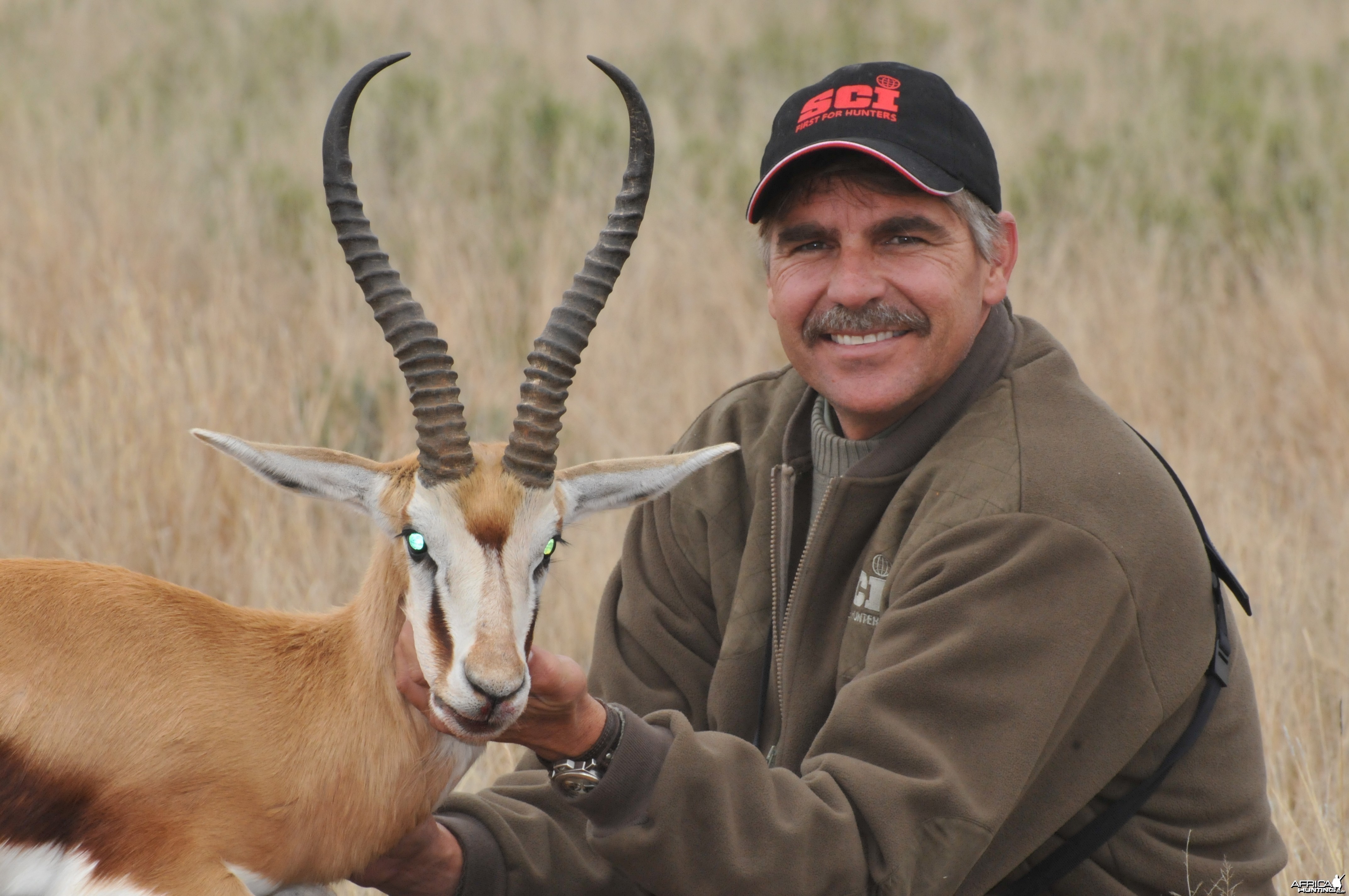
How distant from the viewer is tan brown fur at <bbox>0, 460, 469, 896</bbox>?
3148 millimetres

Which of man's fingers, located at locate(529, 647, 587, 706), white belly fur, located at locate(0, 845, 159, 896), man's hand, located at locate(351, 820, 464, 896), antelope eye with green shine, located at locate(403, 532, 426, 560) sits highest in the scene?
antelope eye with green shine, located at locate(403, 532, 426, 560)

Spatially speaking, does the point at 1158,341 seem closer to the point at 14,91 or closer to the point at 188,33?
the point at 14,91

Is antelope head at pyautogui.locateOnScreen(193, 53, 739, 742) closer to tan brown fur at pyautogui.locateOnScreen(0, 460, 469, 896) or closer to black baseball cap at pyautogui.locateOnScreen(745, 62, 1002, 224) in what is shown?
tan brown fur at pyautogui.locateOnScreen(0, 460, 469, 896)

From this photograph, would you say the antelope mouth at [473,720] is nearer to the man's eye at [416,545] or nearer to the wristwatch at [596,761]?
the wristwatch at [596,761]

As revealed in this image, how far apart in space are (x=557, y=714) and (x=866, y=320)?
4.46 feet

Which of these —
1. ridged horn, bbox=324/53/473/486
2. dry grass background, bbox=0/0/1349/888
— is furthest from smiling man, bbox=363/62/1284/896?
dry grass background, bbox=0/0/1349/888

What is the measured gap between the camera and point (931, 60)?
15.2 m

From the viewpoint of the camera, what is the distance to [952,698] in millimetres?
3100

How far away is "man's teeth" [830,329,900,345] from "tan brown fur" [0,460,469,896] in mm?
1185

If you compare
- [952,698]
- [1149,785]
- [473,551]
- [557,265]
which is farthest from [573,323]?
[557,265]

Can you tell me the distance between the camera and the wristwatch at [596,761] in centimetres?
304

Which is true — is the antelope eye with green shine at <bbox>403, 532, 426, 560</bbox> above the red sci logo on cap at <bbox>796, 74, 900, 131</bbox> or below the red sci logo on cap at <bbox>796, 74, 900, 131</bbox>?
below

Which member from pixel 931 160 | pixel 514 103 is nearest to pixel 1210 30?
pixel 514 103

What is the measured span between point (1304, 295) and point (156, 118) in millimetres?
9554
